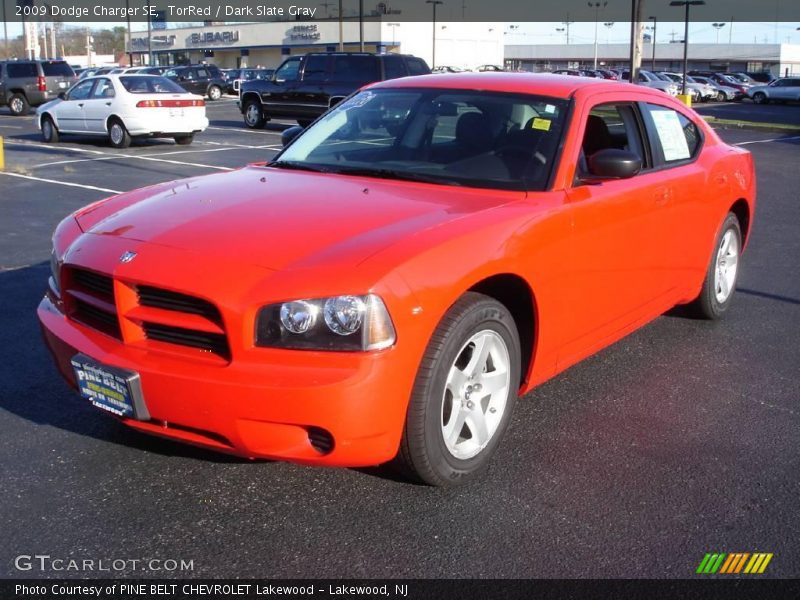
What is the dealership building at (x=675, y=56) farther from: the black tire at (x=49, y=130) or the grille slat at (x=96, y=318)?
the grille slat at (x=96, y=318)

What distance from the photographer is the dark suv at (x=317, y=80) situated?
72.5 feet

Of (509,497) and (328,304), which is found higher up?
(328,304)

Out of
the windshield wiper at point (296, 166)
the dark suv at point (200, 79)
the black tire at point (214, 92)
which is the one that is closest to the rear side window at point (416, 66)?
the windshield wiper at point (296, 166)

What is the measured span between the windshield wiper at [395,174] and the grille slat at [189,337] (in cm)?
146

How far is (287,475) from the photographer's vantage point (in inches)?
147

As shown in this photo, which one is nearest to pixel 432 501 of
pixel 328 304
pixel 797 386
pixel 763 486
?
pixel 328 304

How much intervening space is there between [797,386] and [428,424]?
102 inches

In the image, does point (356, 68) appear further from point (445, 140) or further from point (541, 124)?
point (541, 124)

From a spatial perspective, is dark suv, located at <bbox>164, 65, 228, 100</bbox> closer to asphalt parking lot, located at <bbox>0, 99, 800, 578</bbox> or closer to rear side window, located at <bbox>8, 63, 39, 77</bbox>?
rear side window, located at <bbox>8, 63, 39, 77</bbox>

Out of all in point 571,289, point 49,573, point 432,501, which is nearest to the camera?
point 49,573

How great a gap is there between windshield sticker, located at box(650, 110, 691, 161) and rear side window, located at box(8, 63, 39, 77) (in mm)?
28205

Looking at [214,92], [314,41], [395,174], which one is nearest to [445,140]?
[395,174]

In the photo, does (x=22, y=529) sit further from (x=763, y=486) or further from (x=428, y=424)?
(x=763, y=486)

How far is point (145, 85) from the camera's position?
60.8 ft
